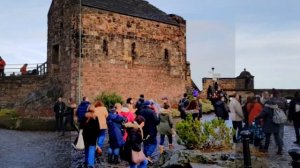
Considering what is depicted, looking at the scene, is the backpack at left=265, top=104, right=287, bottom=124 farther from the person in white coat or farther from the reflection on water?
the reflection on water

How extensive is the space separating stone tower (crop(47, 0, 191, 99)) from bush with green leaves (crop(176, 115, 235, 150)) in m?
13.7

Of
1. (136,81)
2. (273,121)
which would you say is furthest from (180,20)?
(273,121)

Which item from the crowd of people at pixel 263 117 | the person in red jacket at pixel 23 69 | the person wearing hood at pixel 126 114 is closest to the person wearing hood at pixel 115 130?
the person wearing hood at pixel 126 114

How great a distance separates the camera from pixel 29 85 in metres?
28.3

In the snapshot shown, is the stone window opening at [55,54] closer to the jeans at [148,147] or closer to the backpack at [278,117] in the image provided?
the jeans at [148,147]

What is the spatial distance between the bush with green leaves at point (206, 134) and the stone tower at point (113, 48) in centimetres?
1373

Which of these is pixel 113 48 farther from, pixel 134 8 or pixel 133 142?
pixel 133 142

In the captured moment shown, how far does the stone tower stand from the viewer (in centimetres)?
2494

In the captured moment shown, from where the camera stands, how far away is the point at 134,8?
29875 mm

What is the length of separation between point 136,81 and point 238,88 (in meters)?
16.1

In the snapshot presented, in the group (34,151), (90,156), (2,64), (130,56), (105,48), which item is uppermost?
(105,48)

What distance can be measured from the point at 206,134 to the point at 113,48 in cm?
1594

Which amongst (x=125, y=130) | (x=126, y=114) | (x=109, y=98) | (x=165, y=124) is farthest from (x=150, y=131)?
(x=109, y=98)

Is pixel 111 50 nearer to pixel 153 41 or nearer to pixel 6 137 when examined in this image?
pixel 153 41
